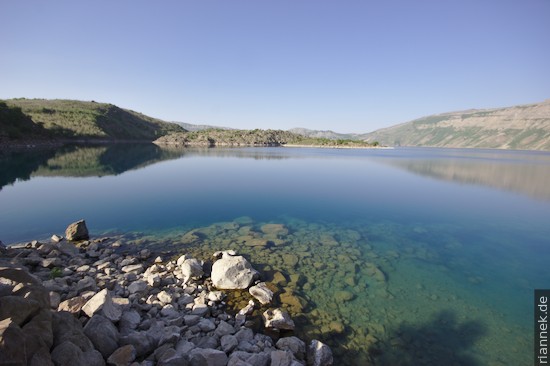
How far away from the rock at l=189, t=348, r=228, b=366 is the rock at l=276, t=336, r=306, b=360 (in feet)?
5.14

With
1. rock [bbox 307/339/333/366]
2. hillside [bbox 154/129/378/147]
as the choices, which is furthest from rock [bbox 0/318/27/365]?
hillside [bbox 154/129/378/147]

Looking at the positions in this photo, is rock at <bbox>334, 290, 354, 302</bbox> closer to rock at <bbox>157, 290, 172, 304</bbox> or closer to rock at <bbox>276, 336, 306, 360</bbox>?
rock at <bbox>276, 336, 306, 360</bbox>

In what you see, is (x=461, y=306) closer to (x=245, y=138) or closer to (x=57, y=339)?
(x=57, y=339)

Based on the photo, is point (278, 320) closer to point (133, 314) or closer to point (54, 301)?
point (133, 314)

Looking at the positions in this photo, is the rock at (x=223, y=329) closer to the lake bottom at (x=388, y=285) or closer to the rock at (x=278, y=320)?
the lake bottom at (x=388, y=285)

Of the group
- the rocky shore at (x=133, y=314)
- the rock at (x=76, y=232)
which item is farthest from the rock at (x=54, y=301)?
the rock at (x=76, y=232)

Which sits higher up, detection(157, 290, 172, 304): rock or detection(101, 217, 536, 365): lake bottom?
detection(157, 290, 172, 304): rock

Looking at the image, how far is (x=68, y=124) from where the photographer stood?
102188 millimetres

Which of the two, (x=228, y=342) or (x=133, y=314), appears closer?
(x=228, y=342)

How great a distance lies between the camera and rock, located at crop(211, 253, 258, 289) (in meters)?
9.54

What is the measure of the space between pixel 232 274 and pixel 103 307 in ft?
14.1

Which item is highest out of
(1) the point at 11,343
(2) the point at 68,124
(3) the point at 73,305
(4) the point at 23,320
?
(2) the point at 68,124

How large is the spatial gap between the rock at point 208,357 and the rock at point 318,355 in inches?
84.3

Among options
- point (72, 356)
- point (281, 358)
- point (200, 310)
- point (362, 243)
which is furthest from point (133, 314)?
point (362, 243)
